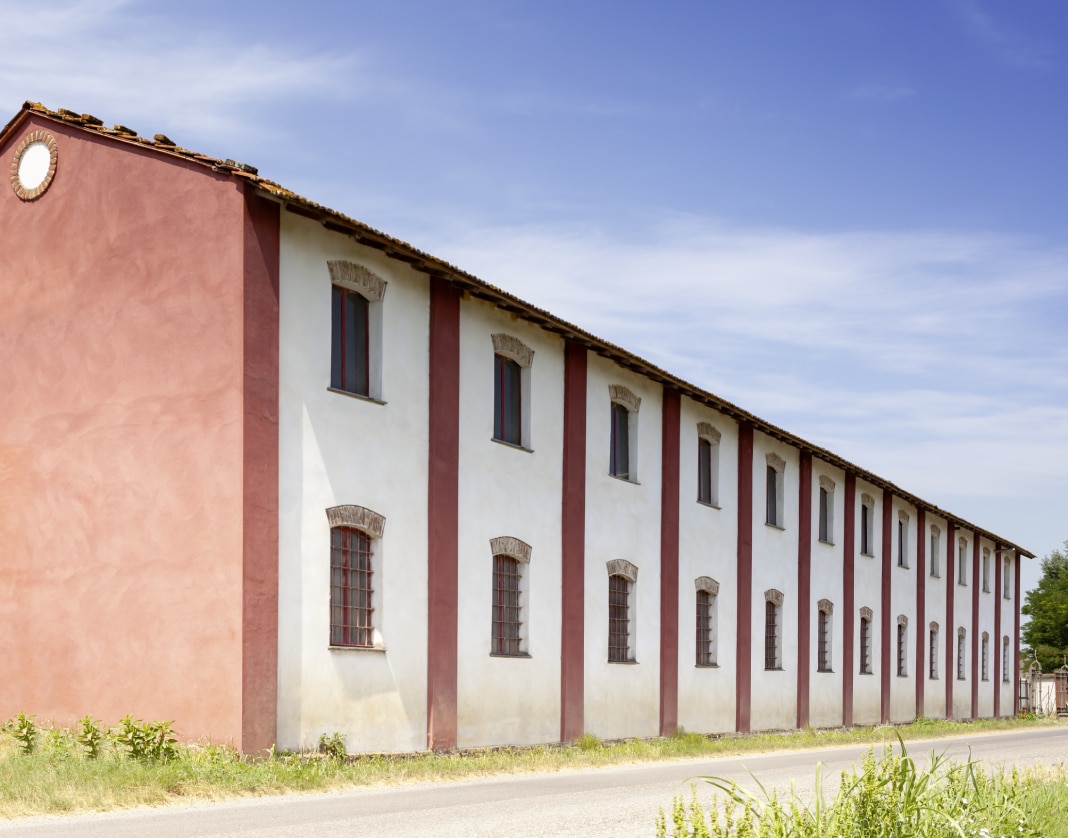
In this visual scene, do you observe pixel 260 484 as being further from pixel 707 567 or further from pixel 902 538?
pixel 902 538

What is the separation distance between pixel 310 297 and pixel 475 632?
5588 millimetres

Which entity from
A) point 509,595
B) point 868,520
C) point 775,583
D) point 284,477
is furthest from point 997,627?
point 284,477

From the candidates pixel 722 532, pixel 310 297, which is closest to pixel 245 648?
pixel 310 297

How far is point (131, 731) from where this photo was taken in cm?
1422

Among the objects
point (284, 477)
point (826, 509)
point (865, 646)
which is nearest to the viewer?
point (284, 477)

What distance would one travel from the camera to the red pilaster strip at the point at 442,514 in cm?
1806

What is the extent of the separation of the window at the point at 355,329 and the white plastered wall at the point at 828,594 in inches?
665

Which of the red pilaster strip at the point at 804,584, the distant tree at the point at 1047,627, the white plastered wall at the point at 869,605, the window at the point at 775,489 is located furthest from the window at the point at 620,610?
the distant tree at the point at 1047,627

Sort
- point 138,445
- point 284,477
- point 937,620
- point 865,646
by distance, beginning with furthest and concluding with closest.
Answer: point 937,620 < point 865,646 < point 138,445 < point 284,477

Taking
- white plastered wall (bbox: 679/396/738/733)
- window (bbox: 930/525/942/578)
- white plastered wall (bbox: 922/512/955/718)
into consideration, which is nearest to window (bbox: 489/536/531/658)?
white plastered wall (bbox: 679/396/738/733)

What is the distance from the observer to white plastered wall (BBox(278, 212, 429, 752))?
16.0 meters

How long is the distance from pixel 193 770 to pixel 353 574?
4.21 metres

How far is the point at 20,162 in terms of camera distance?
18.4 metres

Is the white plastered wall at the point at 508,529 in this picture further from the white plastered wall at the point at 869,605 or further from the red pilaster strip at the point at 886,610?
the red pilaster strip at the point at 886,610
